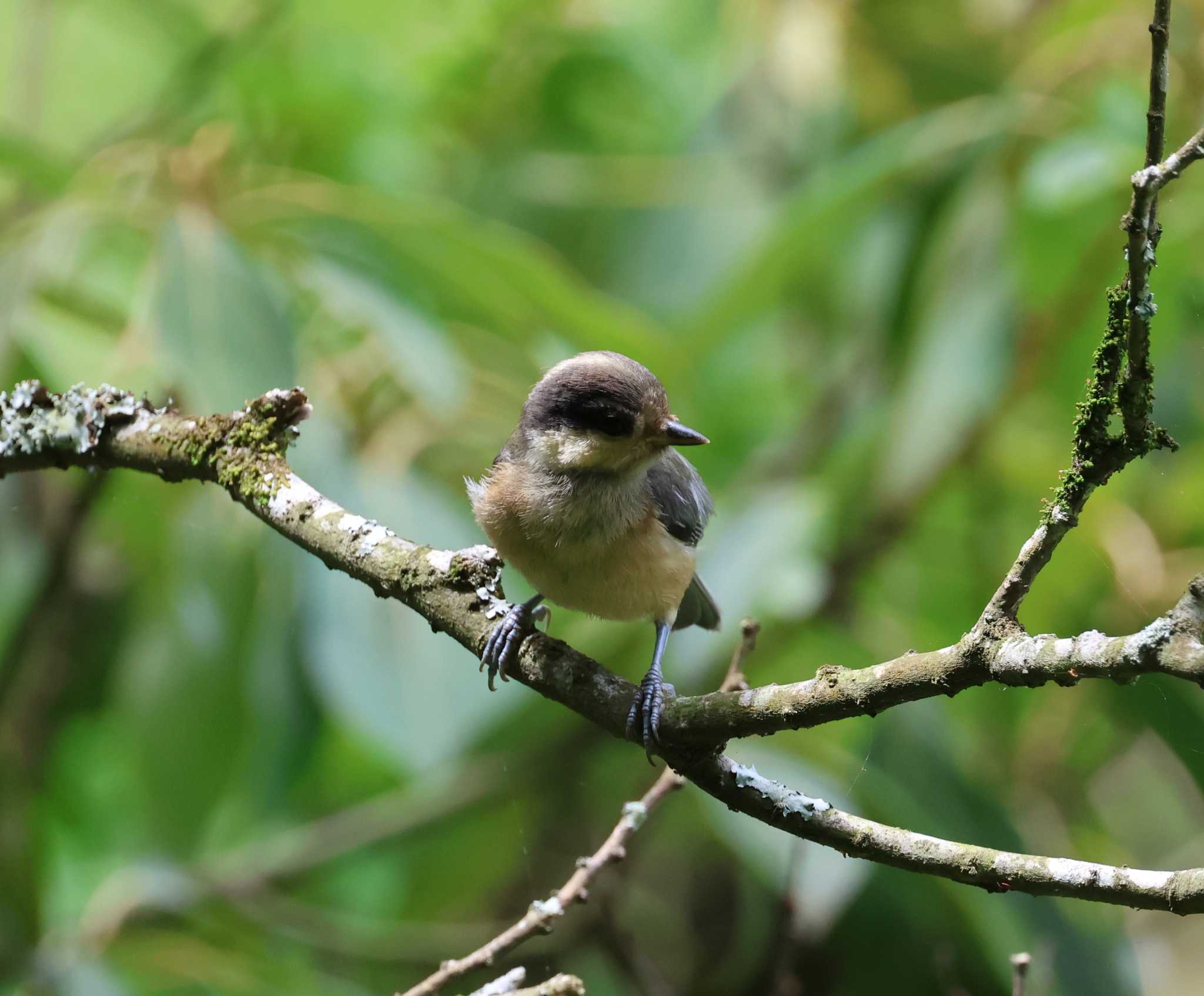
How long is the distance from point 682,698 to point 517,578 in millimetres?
1588

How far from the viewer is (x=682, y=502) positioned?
2156 mm

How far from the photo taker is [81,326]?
293cm

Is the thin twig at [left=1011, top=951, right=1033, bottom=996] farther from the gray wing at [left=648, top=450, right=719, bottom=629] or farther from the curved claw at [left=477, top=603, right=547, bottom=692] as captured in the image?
the gray wing at [left=648, top=450, right=719, bottom=629]

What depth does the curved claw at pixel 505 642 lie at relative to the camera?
1480 mm

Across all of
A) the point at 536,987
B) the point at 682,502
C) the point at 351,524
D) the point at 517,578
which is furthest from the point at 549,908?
the point at 517,578

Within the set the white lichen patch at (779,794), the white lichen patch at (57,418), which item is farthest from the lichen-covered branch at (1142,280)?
the white lichen patch at (57,418)

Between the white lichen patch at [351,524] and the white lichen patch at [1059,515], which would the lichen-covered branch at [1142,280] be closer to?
the white lichen patch at [1059,515]

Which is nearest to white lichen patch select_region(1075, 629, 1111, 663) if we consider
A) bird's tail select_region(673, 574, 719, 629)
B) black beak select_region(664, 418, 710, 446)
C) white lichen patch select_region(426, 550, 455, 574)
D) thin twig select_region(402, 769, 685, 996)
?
thin twig select_region(402, 769, 685, 996)

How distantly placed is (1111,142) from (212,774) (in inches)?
102

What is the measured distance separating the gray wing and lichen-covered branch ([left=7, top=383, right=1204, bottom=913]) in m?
0.51

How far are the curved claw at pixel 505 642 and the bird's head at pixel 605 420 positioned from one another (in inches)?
18.0

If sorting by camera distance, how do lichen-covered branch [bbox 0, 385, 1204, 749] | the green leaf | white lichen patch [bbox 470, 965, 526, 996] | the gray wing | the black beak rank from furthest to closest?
the green leaf → the gray wing → the black beak → white lichen patch [bbox 470, 965, 526, 996] → lichen-covered branch [bbox 0, 385, 1204, 749]

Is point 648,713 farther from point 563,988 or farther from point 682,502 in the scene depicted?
point 682,502

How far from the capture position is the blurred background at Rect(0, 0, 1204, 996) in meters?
2.58
